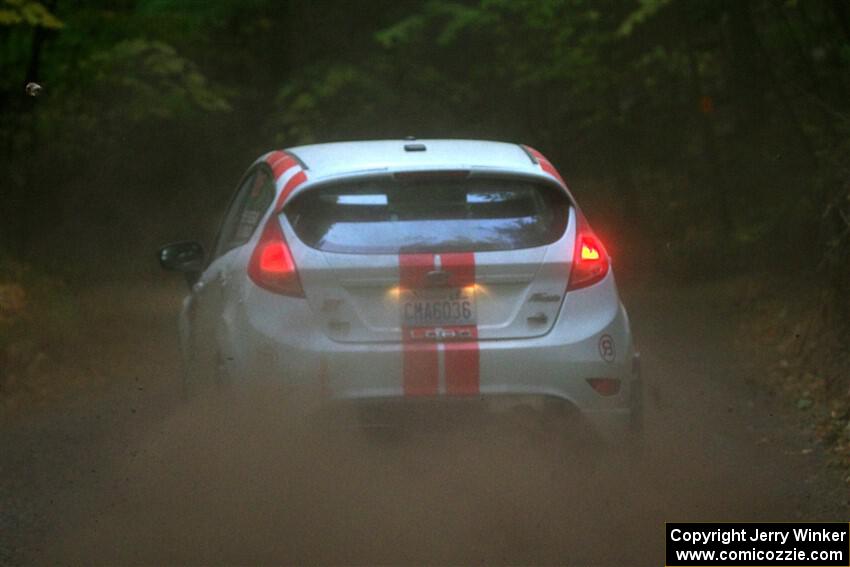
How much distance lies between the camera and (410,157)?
24.6 feet

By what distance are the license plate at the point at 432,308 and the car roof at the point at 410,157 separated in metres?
0.62

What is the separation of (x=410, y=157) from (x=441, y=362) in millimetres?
1090

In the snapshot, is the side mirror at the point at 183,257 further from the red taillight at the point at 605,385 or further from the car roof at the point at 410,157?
the red taillight at the point at 605,385

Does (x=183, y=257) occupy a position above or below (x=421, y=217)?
below

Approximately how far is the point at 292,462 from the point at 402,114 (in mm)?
14093

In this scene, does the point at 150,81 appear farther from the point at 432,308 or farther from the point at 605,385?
the point at 605,385

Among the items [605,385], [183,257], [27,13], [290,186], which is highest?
[27,13]

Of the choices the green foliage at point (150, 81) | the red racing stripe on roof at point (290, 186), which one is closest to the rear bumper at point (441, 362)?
the red racing stripe on roof at point (290, 186)

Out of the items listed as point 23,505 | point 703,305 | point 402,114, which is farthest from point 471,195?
point 402,114

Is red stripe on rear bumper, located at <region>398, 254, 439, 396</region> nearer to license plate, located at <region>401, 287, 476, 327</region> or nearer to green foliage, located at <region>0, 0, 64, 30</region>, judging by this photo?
license plate, located at <region>401, 287, 476, 327</region>

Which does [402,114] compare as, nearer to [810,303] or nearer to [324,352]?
[810,303]

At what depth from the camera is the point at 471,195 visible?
730cm

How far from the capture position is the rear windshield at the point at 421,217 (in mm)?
7109

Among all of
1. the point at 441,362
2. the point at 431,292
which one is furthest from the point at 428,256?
the point at 441,362
